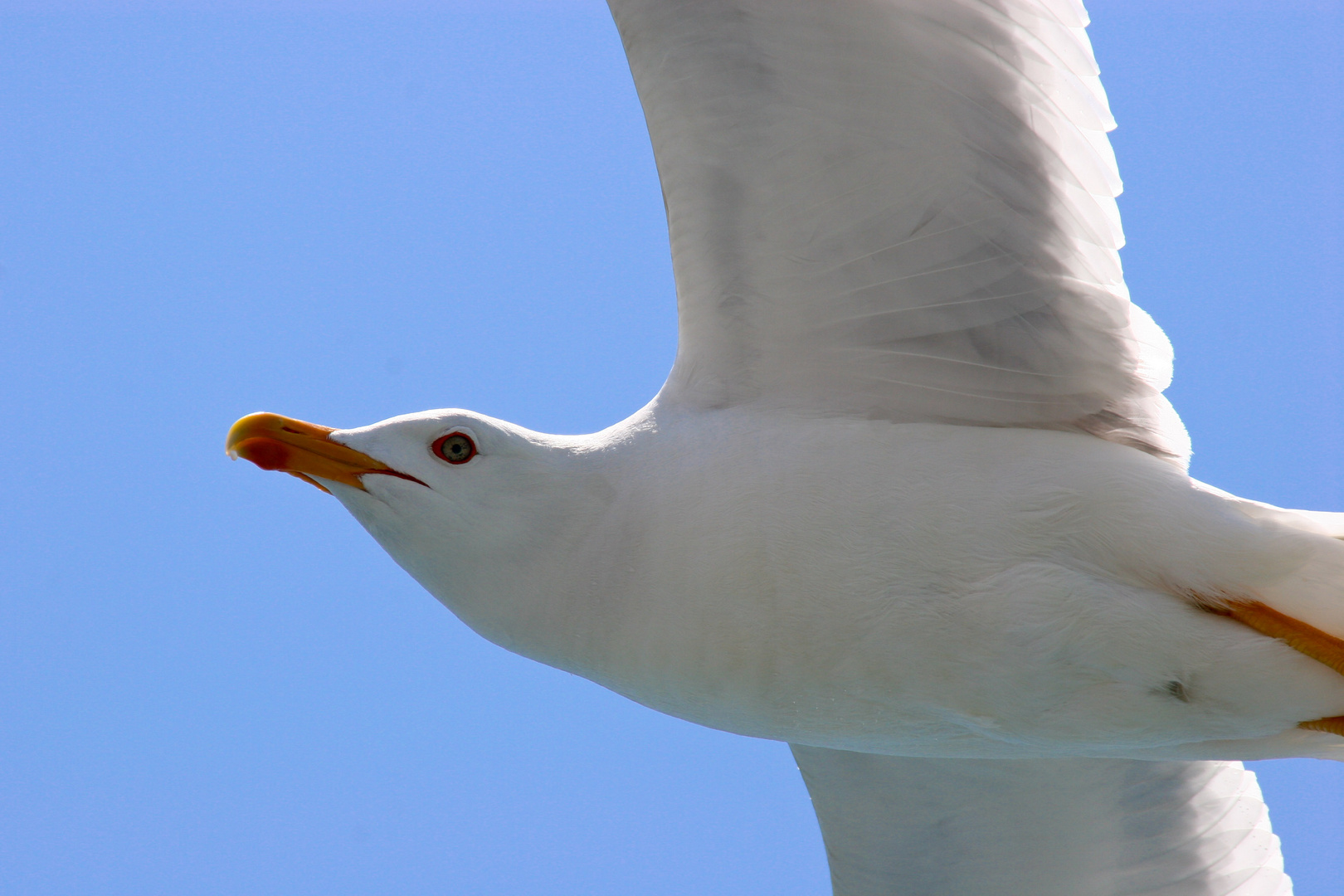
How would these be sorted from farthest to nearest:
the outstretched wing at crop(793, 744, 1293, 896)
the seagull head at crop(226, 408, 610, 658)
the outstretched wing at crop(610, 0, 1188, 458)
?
the outstretched wing at crop(793, 744, 1293, 896), the seagull head at crop(226, 408, 610, 658), the outstretched wing at crop(610, 0, 1188, 458)

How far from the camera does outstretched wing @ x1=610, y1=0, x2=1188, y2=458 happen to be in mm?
3301

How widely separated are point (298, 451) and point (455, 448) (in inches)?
16.8

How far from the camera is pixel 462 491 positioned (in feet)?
11.2

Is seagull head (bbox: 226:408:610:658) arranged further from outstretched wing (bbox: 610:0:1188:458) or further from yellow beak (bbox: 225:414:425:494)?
outstretched wing (bbox: 610:0:1188:458)

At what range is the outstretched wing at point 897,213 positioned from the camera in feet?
10.8

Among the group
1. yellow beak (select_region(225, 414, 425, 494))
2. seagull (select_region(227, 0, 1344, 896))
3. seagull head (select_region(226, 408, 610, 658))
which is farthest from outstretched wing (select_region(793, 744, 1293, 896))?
yellow beak (select_region(225, 414, 425, 494))

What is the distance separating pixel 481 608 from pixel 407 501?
350 millimetres

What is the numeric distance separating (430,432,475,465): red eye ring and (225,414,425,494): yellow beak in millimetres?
104

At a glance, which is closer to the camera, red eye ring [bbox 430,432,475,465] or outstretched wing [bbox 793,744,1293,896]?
red eye ring [bbox 430,432,475,465]

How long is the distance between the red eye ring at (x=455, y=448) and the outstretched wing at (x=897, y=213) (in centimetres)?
61

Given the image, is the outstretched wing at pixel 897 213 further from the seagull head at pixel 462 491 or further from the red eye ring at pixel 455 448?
the red eye ring at pixel 455 448

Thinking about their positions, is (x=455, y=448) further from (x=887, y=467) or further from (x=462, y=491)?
(x=887, y=467)

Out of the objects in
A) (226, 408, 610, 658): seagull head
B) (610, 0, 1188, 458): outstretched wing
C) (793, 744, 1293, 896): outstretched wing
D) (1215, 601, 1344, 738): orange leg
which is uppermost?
Answer: (610, 0, 1188, 458): outstretched wing

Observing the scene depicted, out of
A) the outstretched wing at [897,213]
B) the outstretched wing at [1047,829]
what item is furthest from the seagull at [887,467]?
the outstretched wing at [1047,829]
